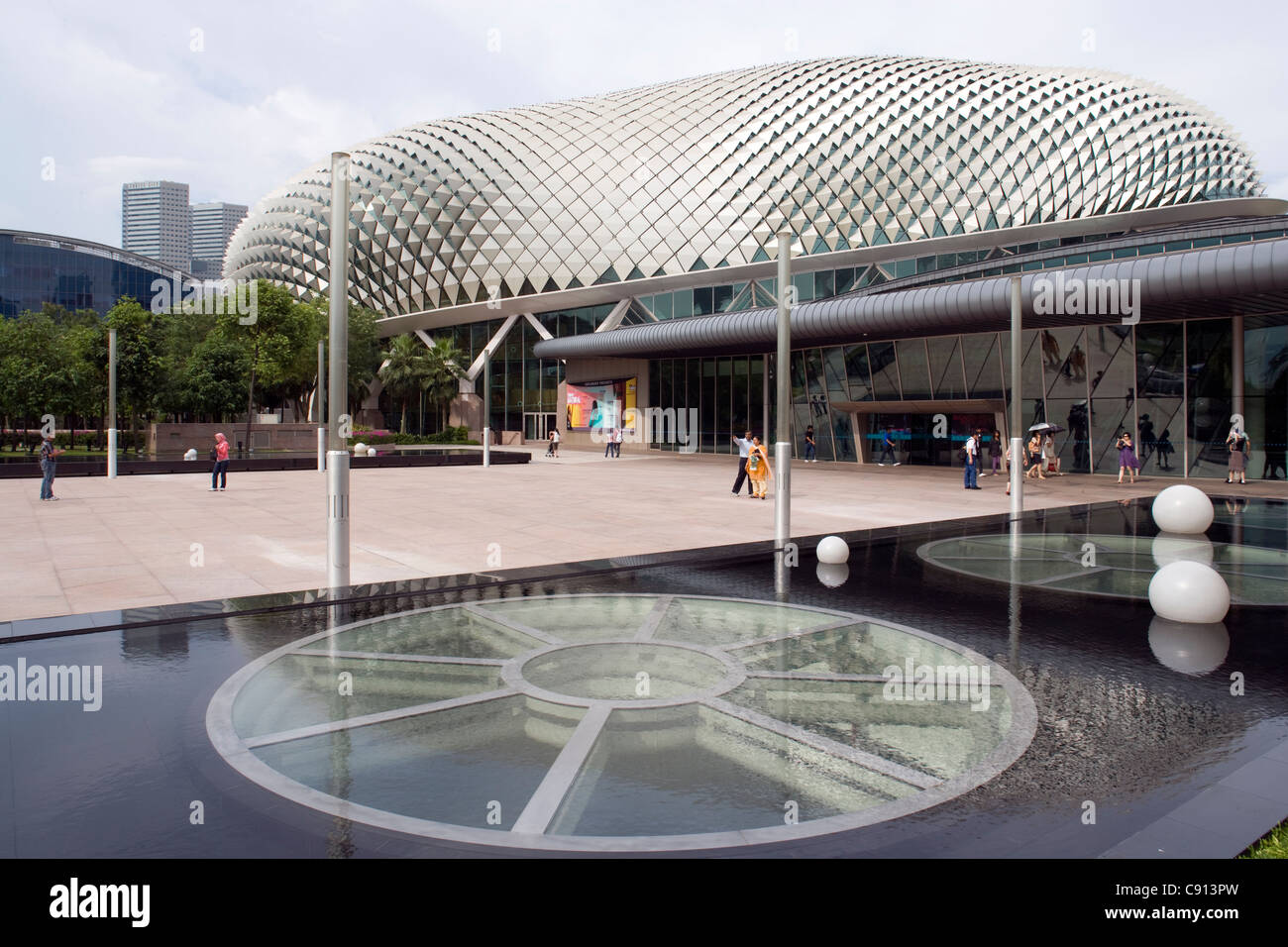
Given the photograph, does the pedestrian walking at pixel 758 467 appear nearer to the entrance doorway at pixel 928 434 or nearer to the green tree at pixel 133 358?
the entrance doorway at pixel 928 434

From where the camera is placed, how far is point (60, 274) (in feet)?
423

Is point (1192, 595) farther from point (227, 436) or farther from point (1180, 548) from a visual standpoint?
point (227, 436)

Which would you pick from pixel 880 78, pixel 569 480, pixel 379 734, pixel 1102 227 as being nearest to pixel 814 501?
pixel 569 480

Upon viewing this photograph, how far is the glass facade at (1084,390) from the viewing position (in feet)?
91.1

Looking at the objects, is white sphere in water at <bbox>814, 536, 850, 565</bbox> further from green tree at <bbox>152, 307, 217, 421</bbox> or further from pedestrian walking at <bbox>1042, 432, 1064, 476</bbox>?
green tree at <bbox>152, 307, 217, 421</bbox>

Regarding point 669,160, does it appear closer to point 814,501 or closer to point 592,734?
point 814,501

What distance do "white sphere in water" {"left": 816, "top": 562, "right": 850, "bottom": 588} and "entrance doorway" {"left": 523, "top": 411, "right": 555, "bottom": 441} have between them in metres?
49.6

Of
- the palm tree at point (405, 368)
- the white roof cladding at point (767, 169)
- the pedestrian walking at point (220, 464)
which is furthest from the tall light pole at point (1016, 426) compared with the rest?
the palm tree at point (405, 368)

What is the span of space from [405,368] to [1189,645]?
185 feet

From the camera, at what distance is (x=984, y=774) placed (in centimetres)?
462

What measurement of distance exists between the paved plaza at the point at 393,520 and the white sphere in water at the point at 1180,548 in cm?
423

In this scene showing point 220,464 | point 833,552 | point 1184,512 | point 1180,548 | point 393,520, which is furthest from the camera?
point 220,464

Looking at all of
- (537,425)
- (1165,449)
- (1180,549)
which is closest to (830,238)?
(537,425)
